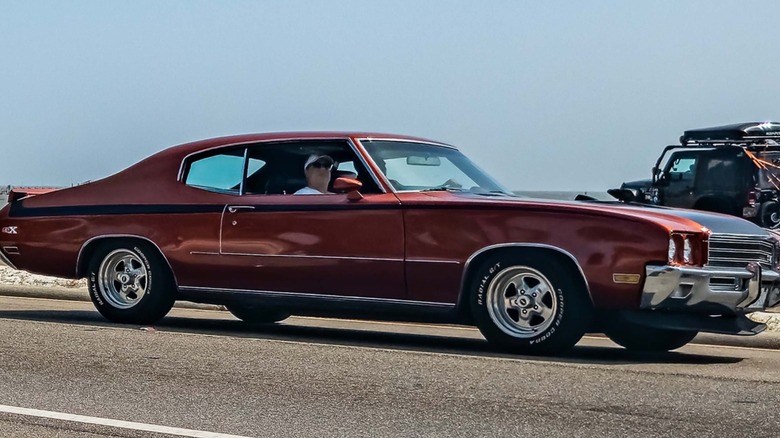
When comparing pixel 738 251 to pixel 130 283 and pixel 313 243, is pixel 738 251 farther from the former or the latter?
pixel 130 283

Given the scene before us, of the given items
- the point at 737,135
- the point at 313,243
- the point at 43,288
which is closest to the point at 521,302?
the point at 313,243

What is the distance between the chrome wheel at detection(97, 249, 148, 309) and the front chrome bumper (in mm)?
3940

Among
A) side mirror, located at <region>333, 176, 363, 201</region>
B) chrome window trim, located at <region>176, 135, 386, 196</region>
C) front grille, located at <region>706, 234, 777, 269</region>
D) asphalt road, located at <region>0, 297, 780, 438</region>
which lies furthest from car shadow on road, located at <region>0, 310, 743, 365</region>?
chrome window trim, located at <region>176, 135, 386, 196</region>

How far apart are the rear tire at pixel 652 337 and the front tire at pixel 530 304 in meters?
0.83

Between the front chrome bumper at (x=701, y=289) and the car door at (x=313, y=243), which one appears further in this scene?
the car door at (x=313, y=243)

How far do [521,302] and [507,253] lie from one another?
1.04 feet

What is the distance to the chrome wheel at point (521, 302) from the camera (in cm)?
785

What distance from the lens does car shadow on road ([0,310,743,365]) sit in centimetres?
805

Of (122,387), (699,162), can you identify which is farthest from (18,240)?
(699,162)

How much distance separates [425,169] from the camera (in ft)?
29.4

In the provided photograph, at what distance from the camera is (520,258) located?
788 centimetres

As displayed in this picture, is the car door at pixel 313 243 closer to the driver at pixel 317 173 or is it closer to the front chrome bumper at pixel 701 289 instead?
the driver at pixel 317 173

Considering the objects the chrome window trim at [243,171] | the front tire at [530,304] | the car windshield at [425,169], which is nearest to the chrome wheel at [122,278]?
the chrome window trim at [243,171]

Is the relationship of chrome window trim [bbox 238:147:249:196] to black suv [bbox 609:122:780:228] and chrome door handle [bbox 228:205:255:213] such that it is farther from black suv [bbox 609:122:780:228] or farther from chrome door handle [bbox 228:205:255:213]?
black suv [bbox 609:122:780:228]
